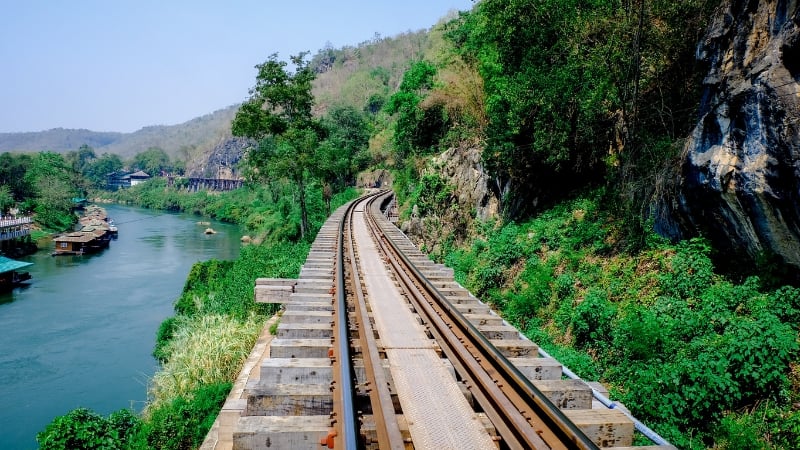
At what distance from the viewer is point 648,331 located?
20.5 ft

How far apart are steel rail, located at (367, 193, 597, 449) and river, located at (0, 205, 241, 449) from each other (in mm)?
12665

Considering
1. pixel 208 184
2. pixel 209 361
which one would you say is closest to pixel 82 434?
pixel 209 361

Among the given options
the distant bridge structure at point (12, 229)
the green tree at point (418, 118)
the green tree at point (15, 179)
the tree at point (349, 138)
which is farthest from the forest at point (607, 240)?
the green tree at point (15, 179)

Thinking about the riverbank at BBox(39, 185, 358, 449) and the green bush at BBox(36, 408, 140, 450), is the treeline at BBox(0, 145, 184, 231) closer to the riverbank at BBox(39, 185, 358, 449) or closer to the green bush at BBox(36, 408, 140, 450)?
the riverbank at BBox(39, 185, 358, 449)

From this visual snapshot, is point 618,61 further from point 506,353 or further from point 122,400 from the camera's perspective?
point 122,400

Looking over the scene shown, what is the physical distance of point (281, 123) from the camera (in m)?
23.3

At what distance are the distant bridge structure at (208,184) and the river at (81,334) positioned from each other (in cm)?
7081

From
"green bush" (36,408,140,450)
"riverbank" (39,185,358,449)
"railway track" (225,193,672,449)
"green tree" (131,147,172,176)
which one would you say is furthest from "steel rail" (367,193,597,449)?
"green tree" (131,147,172,176)

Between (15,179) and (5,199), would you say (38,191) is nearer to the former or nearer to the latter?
(15,179)

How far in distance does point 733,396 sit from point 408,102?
23566mm

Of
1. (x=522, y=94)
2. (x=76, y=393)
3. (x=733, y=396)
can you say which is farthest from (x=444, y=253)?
(x=76, y=393)

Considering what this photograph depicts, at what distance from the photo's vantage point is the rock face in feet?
18.4

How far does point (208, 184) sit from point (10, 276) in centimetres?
8899

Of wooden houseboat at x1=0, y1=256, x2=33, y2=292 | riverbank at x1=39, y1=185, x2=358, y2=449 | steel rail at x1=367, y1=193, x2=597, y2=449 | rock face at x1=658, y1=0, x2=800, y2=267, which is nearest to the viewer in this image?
steel rail at x1=367, y1=193, x2=597, y2=449
